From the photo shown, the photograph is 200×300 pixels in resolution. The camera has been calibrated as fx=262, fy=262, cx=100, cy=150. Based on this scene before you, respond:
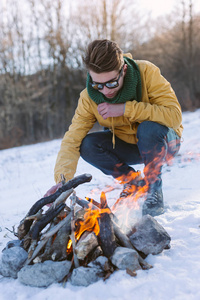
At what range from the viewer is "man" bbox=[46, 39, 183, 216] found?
2.10 metres

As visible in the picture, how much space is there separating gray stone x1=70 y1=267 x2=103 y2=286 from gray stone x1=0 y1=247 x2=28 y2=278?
0.39m

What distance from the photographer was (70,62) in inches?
727

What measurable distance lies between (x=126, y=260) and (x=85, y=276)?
0.26m

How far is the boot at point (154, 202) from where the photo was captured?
2330mm

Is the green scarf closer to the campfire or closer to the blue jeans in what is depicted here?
the blue jeans

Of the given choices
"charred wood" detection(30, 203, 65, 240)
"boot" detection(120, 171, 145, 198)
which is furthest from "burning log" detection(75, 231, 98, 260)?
"boot" detection(120, 171, 145, 198)

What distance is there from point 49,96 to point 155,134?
17873 millimetres

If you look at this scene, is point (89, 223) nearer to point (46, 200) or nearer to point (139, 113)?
point (46, 200)

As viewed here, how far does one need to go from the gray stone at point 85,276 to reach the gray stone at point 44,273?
0.25 ft

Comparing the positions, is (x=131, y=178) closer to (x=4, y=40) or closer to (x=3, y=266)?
(x=3, y=266)

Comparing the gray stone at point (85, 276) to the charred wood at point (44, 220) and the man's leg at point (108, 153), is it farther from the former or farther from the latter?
the man's leg at point (108, 153)

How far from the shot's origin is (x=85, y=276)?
152 centimetres

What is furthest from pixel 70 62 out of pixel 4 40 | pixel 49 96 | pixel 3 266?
pixel 3 266

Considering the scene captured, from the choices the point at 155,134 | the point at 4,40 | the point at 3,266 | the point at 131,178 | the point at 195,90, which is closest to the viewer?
the point at 3,266
